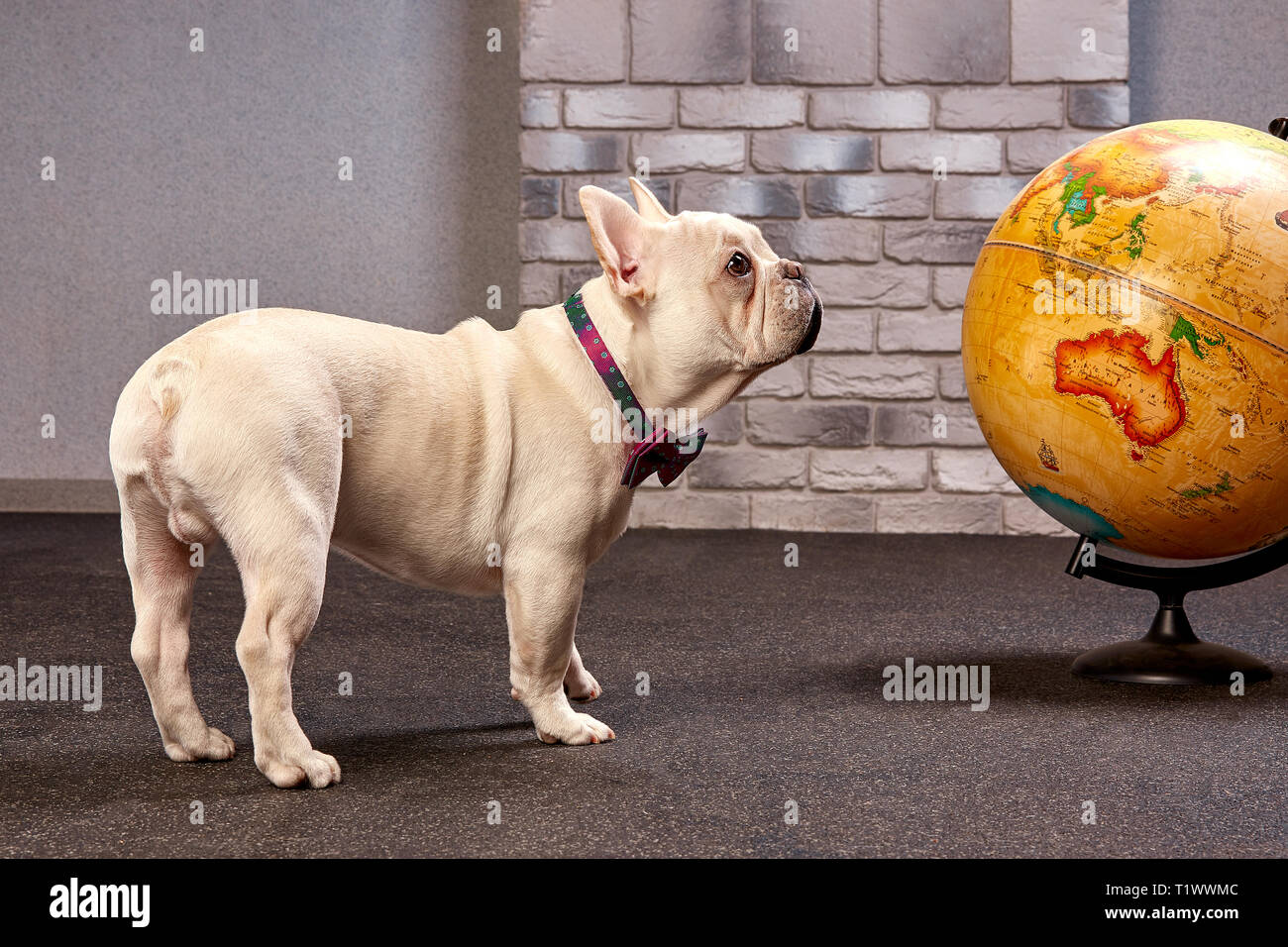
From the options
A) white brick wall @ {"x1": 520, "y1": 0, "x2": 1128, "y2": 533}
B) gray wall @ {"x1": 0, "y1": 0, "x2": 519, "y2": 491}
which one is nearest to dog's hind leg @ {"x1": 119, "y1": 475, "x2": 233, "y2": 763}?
white brick wall @ {"x1": 520, "y1": 0, "x2": 1128, "y2": 533}

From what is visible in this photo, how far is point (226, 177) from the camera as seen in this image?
16.3ft

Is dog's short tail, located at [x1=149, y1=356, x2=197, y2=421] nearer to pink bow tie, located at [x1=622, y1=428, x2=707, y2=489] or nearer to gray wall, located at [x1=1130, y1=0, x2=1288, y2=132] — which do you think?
pink bow tie, located at [x1=622, y1=428, x2=707, y2=489]

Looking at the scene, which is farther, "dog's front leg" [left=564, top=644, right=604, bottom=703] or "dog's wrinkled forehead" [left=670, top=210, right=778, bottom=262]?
"dog's front leg" [left=564, top=644, right=604, bottom=703]

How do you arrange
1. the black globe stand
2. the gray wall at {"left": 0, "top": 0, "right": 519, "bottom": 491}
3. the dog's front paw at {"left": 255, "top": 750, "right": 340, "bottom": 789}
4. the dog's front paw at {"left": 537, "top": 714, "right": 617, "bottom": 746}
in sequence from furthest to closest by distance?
the gray wall at {"left": 0, "top": 0, "right": 519, "bottom": 491}
the black globe stand
the dog's front paw at {"left": 537, "top": 714, "right": 617, "bottom": 746}
the dog's front paw at {"left": 255, "top": 750, "right": 340, "bottom": 789}

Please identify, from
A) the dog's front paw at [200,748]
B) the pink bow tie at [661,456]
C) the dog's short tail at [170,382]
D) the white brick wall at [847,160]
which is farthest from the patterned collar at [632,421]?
the white brick wall at [847,160]

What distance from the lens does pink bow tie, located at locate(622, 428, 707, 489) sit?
1.91 meters

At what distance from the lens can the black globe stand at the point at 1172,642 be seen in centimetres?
236

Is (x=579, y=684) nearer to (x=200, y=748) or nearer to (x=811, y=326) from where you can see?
(x=200, y=748)

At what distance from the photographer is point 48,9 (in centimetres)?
494

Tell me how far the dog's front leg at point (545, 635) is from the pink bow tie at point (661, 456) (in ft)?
0.56

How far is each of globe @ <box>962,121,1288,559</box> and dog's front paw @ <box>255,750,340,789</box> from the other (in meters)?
1.36

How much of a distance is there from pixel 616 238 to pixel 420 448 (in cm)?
44
